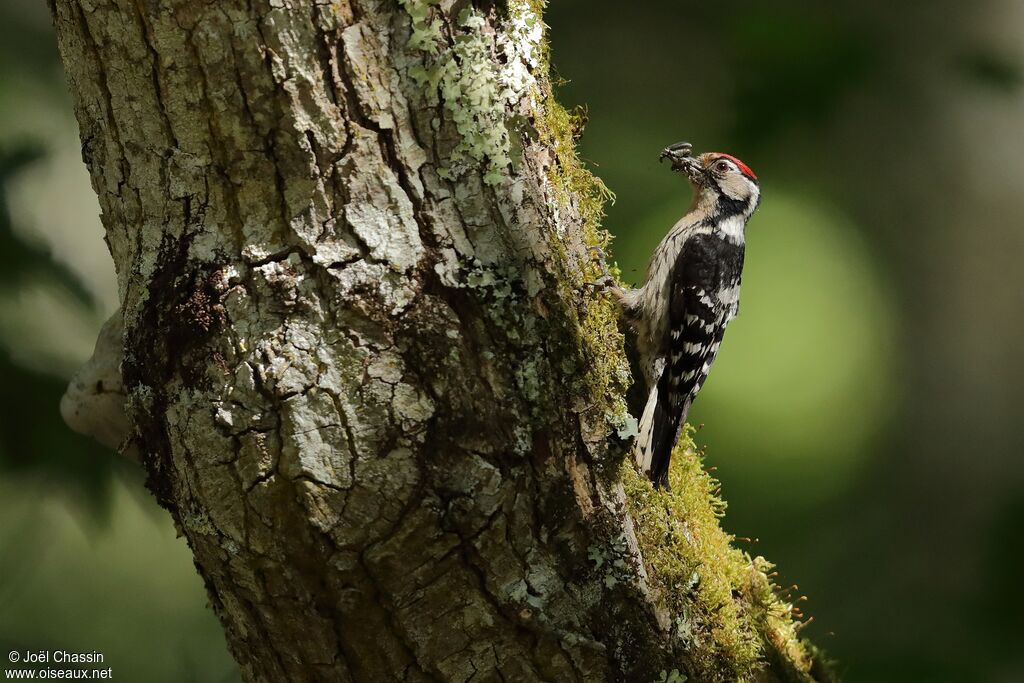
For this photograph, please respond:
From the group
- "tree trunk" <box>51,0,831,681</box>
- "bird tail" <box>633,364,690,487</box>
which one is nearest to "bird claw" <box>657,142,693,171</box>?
"bird tail" <box>633,364,690,487</box>

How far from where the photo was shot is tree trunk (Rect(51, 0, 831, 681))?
1711 mm

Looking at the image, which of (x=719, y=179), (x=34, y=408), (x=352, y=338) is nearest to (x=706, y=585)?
(x=352, y=338)

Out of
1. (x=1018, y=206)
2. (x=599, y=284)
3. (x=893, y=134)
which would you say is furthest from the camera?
(x=893, y=134)

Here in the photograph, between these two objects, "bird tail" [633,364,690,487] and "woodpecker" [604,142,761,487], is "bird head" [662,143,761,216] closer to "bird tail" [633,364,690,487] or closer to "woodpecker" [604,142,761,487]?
"woodpecker" [604,142,761,487]

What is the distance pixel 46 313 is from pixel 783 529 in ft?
14.4

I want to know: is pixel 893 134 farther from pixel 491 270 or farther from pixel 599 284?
pixel 491 270

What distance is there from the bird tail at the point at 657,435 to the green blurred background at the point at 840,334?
265 cm

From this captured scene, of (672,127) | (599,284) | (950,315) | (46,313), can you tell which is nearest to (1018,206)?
(950,315)

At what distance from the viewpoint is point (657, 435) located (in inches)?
95.0

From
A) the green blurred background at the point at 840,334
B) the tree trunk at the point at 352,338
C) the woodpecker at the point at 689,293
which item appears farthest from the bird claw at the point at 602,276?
→ the green blurred background at the point at 840,334

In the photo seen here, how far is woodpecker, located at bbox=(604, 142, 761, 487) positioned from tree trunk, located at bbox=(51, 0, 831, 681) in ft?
1.98

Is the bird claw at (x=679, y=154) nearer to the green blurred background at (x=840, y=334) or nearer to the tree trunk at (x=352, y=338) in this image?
the green blurred background at (x=840, y=334)

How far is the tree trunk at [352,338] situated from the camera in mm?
1711

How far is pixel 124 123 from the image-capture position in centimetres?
180
